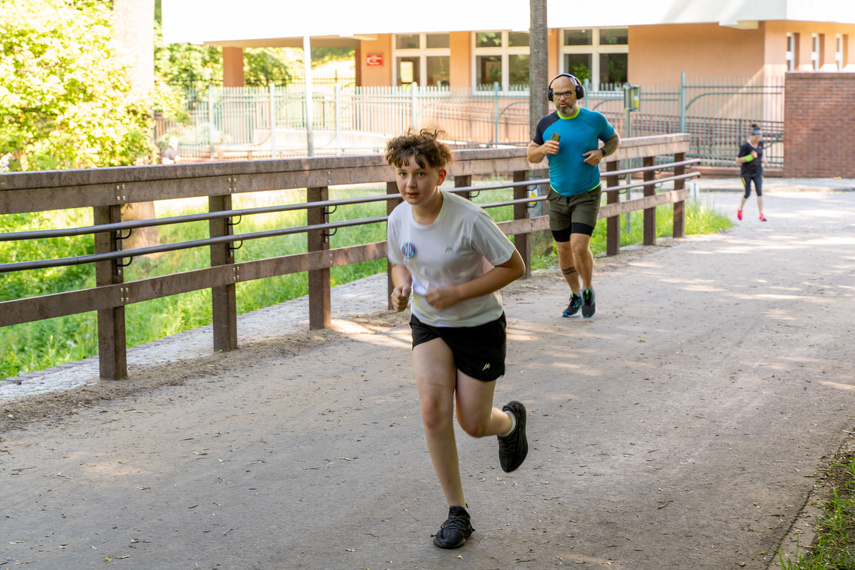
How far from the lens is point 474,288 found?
400 cm

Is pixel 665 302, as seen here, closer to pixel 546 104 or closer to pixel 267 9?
pixel 546 104

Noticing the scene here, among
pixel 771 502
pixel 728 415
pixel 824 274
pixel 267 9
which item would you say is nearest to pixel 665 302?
pixel 824 274

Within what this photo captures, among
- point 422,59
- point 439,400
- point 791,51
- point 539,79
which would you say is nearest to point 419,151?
point 439,400

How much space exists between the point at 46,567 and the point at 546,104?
9914 mm

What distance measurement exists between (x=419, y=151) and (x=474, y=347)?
797 millimetres

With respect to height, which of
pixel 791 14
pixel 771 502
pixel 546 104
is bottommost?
pixel 771 502

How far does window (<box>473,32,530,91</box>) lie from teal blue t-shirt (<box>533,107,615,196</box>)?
84.3 feet

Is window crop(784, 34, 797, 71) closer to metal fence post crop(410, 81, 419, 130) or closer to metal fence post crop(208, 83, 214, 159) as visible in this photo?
metal fence post crop(410, 81, 419, 130)

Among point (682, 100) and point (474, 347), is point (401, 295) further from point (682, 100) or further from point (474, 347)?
point (682, 100)

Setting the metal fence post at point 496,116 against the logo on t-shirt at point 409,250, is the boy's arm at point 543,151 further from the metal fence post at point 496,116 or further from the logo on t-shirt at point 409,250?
the metal fence post at point 496,116

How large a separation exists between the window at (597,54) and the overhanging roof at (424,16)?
197cm

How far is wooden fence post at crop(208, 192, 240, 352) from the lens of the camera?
7.45 metres

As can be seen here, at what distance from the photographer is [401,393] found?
6.54 meters

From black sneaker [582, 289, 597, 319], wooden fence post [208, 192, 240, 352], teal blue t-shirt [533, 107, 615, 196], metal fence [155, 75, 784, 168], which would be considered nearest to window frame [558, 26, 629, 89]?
metal fence [155, 75, 784, 168]
